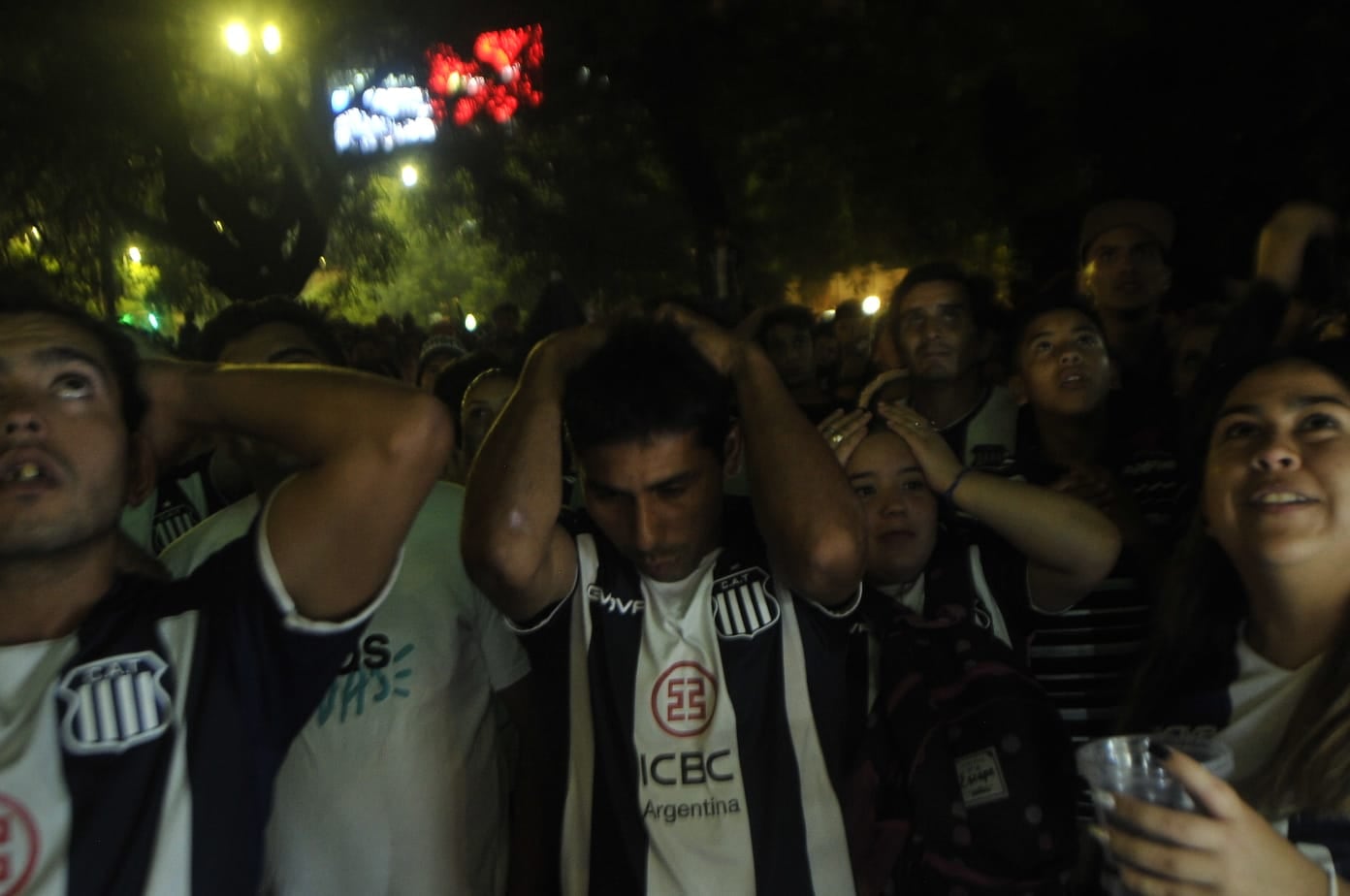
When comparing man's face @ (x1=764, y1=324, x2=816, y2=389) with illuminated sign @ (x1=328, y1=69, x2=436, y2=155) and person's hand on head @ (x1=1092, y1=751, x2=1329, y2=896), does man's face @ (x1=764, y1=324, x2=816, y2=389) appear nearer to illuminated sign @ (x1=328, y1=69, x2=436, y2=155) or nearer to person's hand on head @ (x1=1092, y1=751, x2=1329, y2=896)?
person's hand on head @ (x1=1092, y1=751, x2=1329, y2=896)

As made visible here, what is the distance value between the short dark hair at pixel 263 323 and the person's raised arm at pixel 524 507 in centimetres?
114

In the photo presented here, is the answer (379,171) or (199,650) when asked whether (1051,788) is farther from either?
(379,171)

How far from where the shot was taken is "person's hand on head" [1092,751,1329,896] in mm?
1422

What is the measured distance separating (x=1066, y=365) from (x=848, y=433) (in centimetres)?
97

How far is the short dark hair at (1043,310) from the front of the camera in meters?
3.49

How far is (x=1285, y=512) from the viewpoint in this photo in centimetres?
196

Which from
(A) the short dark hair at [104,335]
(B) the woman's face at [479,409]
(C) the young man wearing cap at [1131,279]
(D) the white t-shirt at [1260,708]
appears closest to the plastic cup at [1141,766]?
(D) the white t-shirt at [1260,708]

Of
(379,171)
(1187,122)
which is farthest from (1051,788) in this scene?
(379,171)

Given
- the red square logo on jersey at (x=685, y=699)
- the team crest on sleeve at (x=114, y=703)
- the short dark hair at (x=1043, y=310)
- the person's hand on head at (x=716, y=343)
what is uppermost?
the short dark hair at (x=1043, y=310)

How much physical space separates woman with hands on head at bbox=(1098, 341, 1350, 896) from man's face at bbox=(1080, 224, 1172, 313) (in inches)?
82.8

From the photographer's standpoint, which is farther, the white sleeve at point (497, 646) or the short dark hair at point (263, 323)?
the short dark hair at point (263, 323)

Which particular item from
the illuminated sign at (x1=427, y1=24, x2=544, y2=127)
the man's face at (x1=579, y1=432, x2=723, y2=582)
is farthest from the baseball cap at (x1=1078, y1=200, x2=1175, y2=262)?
the illuminated sign at (x1=427, y1=24, x2=544, y2=127)

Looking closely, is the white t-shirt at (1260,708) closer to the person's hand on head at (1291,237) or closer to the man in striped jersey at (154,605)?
the man in striped jersey at (154,605)

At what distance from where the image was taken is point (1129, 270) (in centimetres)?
423
